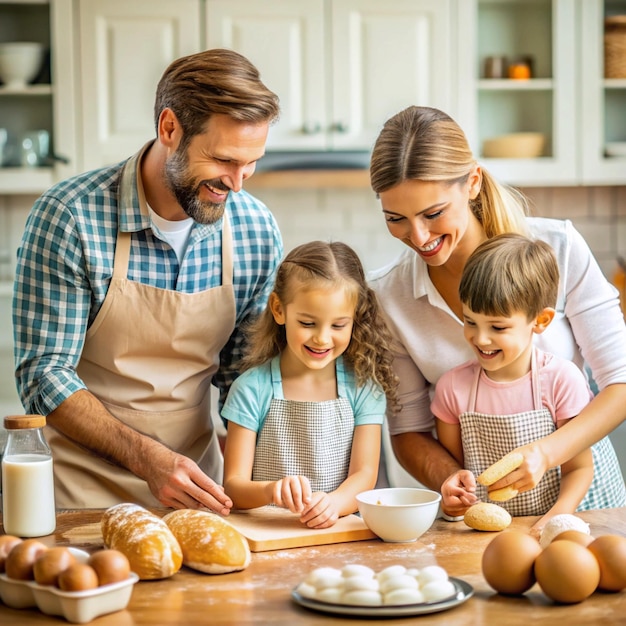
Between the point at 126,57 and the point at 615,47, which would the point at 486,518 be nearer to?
the point at 126,57

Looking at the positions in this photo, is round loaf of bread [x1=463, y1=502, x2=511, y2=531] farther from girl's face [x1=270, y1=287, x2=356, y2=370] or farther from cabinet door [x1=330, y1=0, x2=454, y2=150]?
cabinet door [x1=330, y1=0, x2=454, y2=150]

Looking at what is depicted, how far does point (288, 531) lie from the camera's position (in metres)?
1.55

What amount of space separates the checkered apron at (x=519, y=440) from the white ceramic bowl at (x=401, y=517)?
26 cm

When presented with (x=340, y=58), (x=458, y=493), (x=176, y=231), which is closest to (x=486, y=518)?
(x=458, y=493)

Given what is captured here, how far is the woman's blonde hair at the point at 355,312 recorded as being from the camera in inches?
72.6

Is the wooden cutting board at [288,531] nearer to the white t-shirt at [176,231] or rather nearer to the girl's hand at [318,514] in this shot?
the girl's hand at [318,514]

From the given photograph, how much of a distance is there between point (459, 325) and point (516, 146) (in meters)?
2.17

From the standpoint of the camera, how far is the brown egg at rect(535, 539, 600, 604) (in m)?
1.21

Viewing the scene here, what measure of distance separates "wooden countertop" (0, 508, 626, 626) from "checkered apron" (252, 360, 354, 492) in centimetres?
30

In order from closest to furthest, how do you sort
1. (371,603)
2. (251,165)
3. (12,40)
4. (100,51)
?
(371,603), (251,165), (100,51), (12,40)

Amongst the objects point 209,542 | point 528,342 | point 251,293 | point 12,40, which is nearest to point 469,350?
point 528,342

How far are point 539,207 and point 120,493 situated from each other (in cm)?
275

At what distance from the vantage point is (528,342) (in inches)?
69.5

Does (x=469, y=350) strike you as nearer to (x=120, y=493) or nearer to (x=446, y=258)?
(x=446, y=258)
